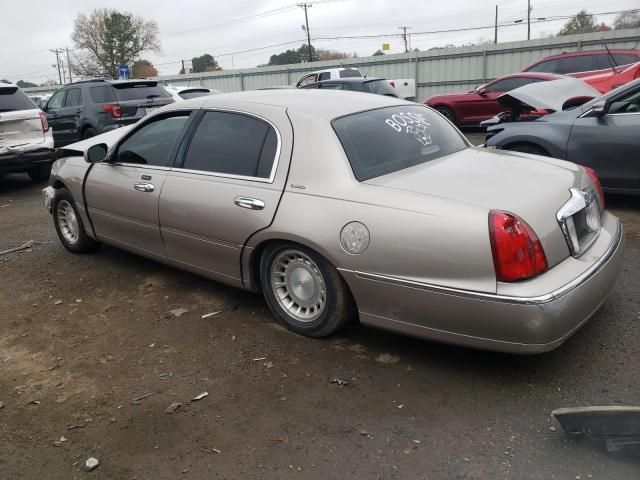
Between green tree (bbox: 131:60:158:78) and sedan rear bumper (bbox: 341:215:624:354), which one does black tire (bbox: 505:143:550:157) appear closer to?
sedan rear bumper (bbox: 341:215:624:354)

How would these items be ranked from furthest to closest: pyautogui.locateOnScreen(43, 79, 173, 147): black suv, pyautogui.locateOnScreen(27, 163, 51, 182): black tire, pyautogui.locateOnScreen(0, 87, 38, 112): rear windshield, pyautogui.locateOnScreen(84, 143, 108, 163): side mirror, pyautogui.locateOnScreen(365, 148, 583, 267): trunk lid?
pyautogui.locateOnScreen(43, 79, 173, 147): black suv
pyautogui.locateOnScreen(27, 163, 51, 182): black tire
pyautogui.locateOnScreen(0, 87, 38, 112): rear windshield
pyautogui.locateOnScreen(84, 143, 108, 163): side mirror
pyautogui.locateOnScreen(365, 148, 583, 267): trunk lid

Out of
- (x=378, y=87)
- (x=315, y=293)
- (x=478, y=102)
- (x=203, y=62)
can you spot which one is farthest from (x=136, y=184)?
(x=203, y=62)

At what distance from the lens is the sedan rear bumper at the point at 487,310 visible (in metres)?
2.71

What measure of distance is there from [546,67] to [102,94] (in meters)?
10.0

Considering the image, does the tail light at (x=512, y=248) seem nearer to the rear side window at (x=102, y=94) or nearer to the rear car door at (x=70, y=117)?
the rear side window at (x=102, y=94)

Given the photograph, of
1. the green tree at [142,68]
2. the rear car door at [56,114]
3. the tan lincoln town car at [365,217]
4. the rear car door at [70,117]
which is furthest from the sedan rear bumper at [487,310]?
the green tree at [142,68]

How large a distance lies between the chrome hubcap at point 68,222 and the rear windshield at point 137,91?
6286 mm

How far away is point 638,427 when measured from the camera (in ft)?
7.97

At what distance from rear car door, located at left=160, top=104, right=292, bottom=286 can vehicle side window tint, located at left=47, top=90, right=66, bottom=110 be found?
9.65 meters

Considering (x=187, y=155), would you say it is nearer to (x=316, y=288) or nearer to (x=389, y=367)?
(x=316, y=288)

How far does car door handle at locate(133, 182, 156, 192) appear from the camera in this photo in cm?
425

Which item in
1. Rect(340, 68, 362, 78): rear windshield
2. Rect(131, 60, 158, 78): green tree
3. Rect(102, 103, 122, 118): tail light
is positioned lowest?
Rect(102, 103, 122, 118): tail light

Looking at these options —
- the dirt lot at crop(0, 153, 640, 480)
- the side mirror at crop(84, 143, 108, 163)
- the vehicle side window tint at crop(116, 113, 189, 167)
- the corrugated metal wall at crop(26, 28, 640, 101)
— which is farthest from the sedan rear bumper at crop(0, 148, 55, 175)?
the corrugated metal wall at crop(26, 28, 640, 101)

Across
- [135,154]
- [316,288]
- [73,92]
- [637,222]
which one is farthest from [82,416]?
[73,92]
